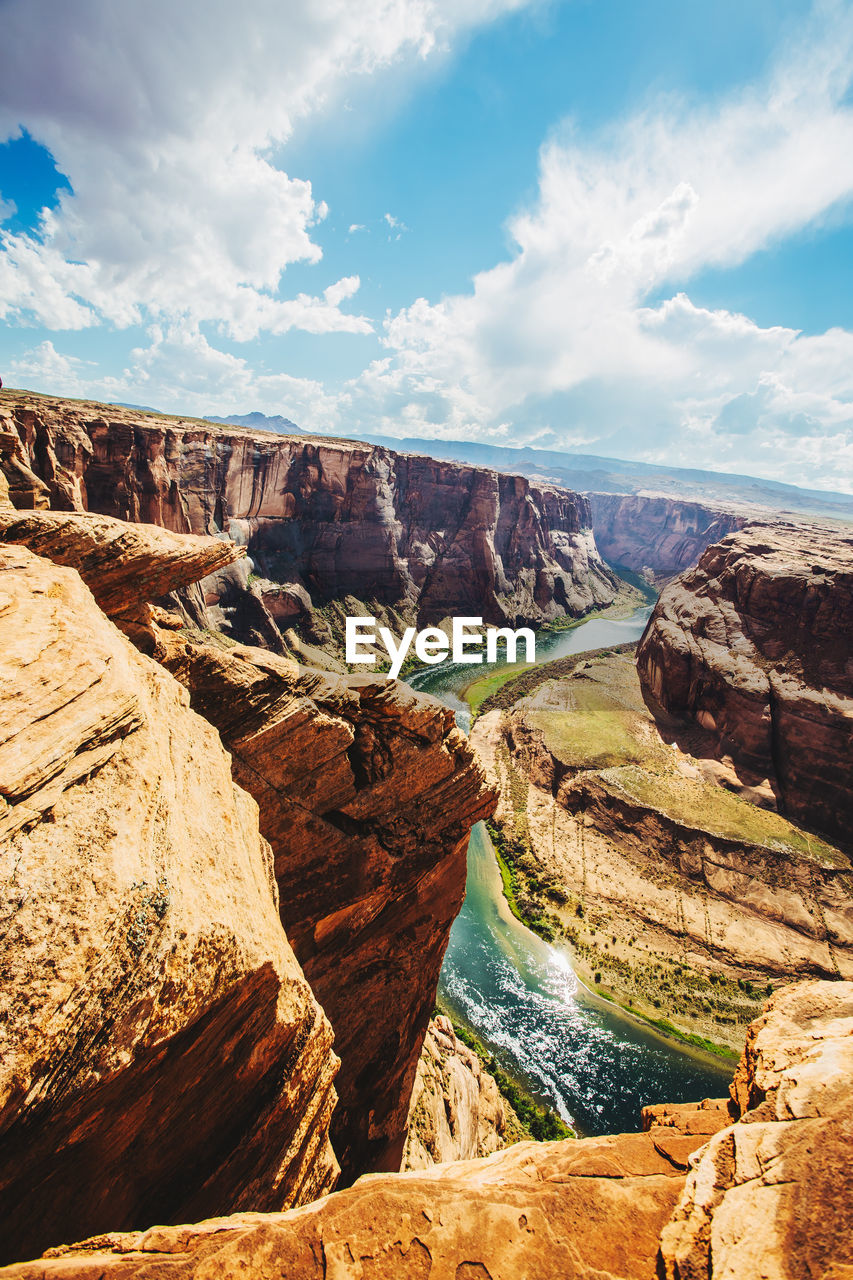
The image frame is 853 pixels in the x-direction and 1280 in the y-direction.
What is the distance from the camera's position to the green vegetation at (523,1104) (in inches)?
935

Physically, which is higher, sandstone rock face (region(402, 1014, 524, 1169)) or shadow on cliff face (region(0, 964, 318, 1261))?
shadow on cliff face (region(0, 964, 318, 1261))

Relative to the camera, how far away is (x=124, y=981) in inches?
219

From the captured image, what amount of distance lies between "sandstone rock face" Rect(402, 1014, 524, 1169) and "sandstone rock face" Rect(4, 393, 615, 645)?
47.2m

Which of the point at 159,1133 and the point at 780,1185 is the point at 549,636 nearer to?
the point at 159,1133

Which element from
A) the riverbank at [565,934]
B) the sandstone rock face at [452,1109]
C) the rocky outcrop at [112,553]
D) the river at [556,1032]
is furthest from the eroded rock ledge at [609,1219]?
the riverbank at [565,934]

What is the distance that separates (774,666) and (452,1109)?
4668 cm

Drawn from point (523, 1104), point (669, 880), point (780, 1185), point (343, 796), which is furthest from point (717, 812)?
point (780, 1185)

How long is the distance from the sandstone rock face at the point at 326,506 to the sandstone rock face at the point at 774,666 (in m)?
47.9

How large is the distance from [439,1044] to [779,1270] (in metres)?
25.4

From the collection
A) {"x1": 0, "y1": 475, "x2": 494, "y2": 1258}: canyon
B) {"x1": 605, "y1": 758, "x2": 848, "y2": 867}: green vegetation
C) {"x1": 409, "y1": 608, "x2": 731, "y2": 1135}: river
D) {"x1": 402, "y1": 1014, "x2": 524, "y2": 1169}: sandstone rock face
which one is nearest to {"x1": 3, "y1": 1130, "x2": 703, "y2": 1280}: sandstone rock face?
{"x1": 0, "y1": 475, "x2": 494, "y2": 1258}: canyon

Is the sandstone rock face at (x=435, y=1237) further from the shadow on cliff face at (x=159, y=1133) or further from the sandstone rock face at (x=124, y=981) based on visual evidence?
the sandstone rock face at (x=124, y=981)

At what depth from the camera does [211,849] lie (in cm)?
840

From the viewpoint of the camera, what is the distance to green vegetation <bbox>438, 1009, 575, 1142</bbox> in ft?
77.9

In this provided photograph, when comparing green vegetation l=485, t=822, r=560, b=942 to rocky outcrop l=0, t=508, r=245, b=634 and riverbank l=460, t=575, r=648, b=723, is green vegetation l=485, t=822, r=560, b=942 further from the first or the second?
rocky outcrop l=0, t=508, r=245, b=634
